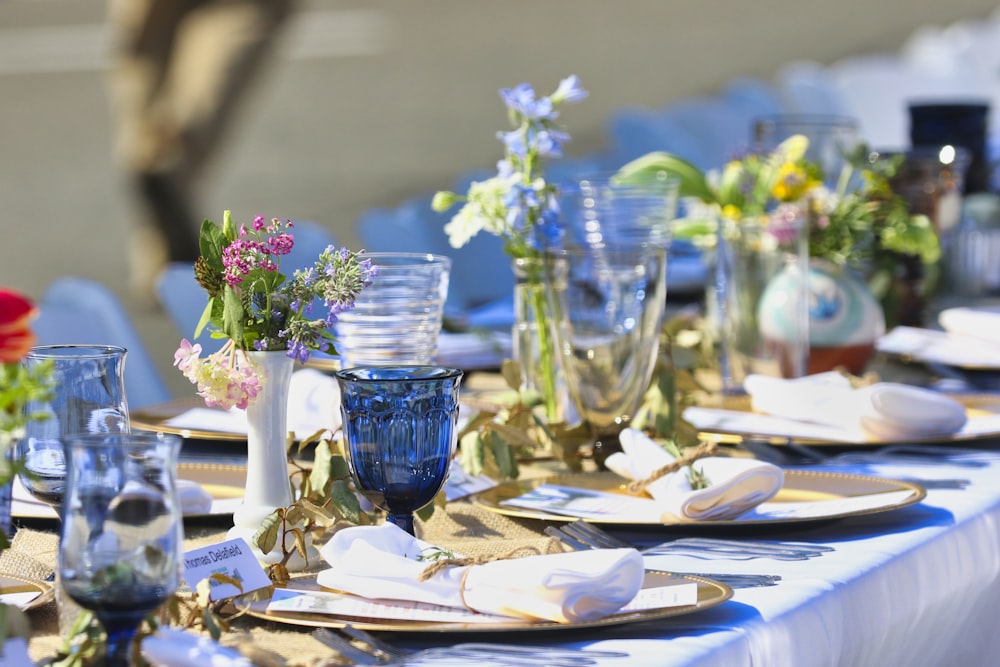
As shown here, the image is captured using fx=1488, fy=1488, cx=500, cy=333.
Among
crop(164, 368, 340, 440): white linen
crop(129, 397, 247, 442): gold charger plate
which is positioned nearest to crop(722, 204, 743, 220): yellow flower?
crop(164, 368, 340, 440): white linen

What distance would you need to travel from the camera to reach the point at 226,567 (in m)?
1.00

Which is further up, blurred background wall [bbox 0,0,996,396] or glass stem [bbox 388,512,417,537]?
blurred background wall [bbox 0,0,996,396]

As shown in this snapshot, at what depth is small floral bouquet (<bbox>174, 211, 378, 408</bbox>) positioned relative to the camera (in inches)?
42.4

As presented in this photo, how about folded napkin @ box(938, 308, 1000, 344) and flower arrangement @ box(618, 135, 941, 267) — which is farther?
folded napkin @ box(938, 308, 1000, 344)

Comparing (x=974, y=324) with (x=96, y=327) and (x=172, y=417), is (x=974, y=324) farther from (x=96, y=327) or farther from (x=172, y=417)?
(x=96, y=327)

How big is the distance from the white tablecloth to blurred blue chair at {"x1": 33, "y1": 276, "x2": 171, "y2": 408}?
1132 mm

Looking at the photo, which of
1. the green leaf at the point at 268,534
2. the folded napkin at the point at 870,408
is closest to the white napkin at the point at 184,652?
the green leaf at the point at 268,534

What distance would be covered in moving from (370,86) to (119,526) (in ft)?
48.4

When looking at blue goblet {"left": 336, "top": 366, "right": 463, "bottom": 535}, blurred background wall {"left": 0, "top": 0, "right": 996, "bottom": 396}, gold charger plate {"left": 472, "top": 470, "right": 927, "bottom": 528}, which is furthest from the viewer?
blurred background wall {"left": 0, "top": 0, "right": 996, "bottom": 396}

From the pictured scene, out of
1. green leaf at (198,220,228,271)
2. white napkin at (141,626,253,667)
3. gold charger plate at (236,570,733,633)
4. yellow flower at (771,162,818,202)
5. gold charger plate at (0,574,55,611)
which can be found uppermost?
yellow flower at (771,162,818,202)

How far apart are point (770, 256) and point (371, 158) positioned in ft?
36.2

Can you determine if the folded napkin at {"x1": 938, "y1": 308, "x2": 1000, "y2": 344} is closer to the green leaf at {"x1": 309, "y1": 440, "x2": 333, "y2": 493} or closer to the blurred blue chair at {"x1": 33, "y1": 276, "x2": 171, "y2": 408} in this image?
the blurred blue chair at {"x1": 33, "y1": 276, "x2": 171, "y2": 408}

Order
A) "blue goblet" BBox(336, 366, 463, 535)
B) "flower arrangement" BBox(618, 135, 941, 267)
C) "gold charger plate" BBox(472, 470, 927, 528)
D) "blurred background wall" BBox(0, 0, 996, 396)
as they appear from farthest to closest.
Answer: "blurred background wall" BBox(0, 0, 996, 396) < "flower arrangement" BBox(618, 135, 941, 267) < "gold charger plate" BBox(472, 470, 927, 528) < "blue goblet" BBox(336, 366, 463, 535)

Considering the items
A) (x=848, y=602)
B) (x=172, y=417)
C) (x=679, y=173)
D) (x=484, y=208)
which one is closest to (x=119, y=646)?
(x=848, y=602)
